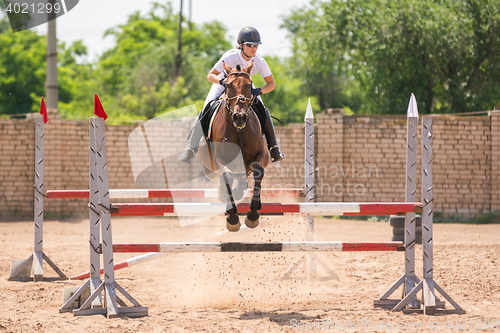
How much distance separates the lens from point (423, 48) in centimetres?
1485

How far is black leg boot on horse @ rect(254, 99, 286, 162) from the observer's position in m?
5.40

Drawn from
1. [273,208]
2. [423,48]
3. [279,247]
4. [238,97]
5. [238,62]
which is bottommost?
[279,247]

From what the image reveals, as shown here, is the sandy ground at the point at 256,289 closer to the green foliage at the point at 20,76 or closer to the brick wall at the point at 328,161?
the brick wall at the point at 328,161

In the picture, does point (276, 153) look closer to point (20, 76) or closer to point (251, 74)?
point (251, 74)

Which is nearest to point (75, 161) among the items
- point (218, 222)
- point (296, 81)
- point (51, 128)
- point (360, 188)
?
point (51, 128)

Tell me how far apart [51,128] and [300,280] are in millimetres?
9181

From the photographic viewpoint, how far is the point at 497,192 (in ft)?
41.2

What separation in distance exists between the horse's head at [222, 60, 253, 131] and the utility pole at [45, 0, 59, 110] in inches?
498

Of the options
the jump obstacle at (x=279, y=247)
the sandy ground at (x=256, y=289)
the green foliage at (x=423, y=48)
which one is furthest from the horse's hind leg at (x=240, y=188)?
the green foliage at (x=423, y=48)

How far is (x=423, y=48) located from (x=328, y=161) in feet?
17.0

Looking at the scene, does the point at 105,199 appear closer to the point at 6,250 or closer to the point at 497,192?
the point at 6,250

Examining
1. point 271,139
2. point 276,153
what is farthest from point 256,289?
point 271,139

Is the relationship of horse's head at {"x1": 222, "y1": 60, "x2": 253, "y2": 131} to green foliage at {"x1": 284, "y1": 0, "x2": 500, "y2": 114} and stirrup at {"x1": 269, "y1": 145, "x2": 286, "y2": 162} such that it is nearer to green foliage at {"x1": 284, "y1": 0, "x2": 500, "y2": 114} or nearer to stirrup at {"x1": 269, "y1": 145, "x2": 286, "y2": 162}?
stirrup at {"x1": 269, "y1": 145, "x2": 286, "y2": 162}

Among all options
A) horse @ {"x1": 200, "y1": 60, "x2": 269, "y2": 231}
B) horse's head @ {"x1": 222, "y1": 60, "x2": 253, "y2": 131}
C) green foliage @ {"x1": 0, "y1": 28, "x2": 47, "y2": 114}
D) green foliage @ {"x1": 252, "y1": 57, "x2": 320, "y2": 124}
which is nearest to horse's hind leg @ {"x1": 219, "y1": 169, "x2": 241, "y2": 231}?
horse @ {"x1": 200, "y1": 60, "x2": 269, "y2": 231}
